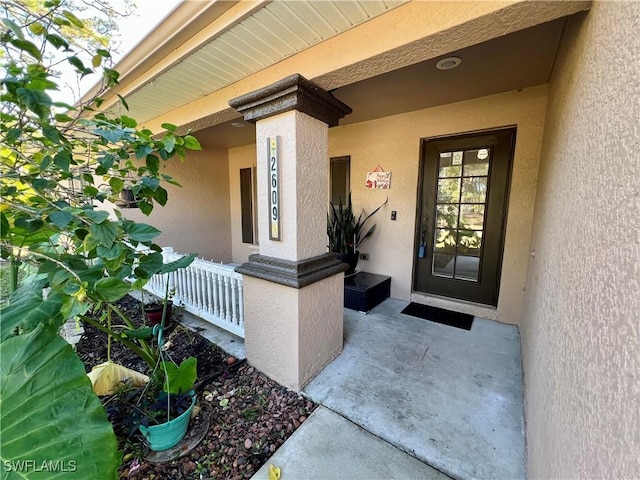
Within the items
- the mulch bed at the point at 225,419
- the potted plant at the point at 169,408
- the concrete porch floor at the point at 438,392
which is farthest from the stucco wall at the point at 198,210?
the concrete porch floor at the point at 438,392

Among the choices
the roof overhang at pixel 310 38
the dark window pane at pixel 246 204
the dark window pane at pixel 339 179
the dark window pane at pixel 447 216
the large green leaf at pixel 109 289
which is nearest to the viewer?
the large green leaf at pixel 109 289

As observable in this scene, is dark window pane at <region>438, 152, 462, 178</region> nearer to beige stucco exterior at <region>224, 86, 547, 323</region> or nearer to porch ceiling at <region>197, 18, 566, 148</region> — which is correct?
beige stucco exterior at <region>224, 86, 547, 323</region>

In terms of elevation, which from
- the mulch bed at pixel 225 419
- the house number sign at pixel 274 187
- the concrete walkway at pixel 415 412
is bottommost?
the mulch bed at pixel 225 419

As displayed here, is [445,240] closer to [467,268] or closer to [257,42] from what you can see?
[467,268]

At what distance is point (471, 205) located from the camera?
2.91 metres

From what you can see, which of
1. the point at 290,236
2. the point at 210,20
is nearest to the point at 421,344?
the point at 290,236

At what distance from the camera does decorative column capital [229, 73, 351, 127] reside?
1616 millimetres

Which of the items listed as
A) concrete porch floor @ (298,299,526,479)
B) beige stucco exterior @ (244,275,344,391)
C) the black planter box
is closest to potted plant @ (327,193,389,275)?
the black planter box

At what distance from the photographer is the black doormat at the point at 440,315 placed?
2.78 meters

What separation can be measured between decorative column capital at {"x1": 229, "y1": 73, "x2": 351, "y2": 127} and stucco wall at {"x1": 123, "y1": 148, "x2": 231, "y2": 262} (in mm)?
3096

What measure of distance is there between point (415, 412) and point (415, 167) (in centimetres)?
257

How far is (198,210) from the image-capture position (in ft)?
16.1

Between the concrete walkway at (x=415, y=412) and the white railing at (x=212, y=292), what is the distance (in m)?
1.03

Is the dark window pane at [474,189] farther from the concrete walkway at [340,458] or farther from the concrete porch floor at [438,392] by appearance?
the concrete walkway at [340,458]
